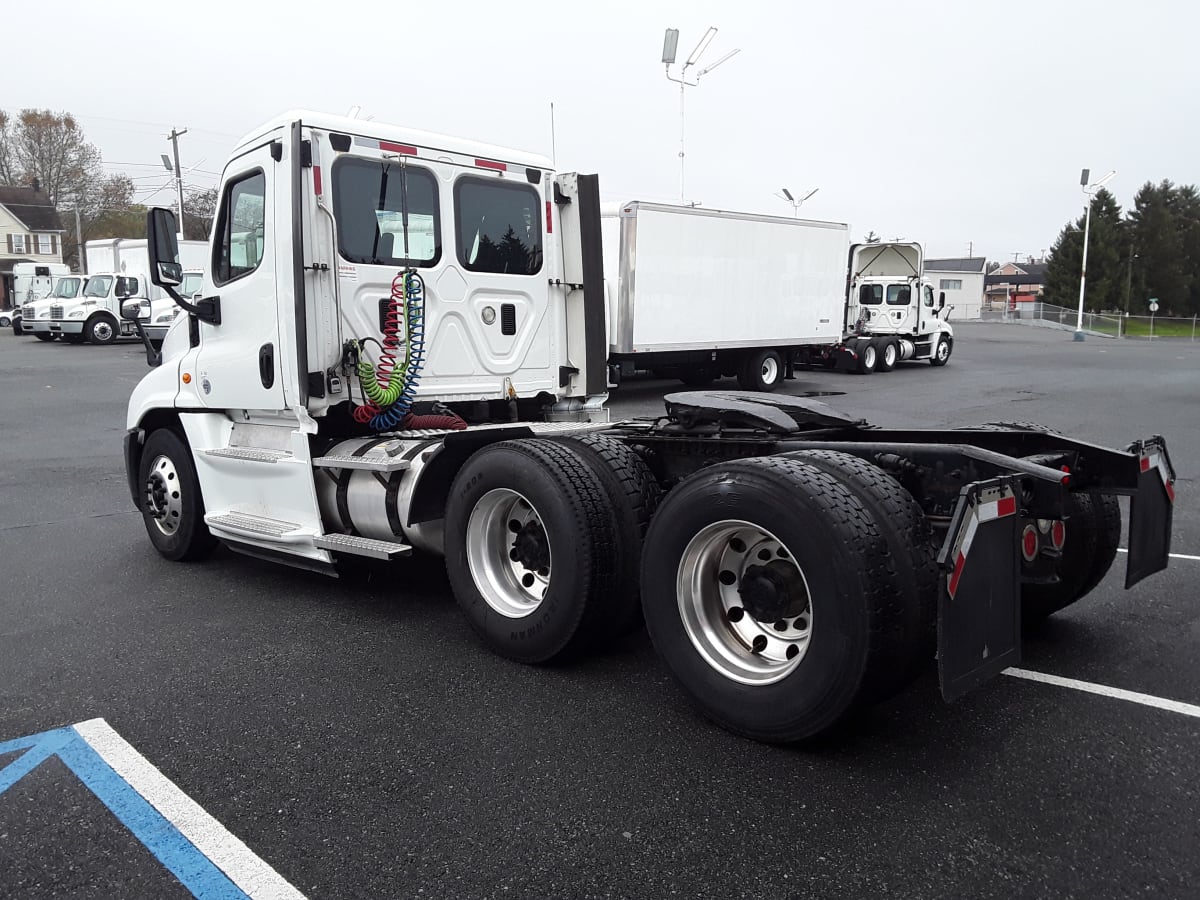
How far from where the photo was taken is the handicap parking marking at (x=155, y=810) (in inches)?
105

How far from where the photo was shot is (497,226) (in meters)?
5.95

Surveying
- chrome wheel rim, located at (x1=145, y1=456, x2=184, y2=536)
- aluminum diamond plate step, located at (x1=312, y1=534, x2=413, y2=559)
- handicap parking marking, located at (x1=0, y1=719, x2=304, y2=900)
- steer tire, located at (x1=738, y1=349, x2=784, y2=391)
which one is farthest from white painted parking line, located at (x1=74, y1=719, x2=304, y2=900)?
steer tire, located at (x1=738, y1=349, x2=784, y2=391)

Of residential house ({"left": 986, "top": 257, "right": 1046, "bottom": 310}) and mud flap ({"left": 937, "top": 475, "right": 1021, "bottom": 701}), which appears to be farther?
residential house ({"left": 986, "top": 257, "right": 1046, "bottom": 310})

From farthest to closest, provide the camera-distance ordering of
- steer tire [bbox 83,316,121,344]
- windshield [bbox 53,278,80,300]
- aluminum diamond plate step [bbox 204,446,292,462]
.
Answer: windshield [bbox 53,278,80,300] < steer tire [bbox 83,316,121,344] < aluminum diamond plate step [bbox 204,446,292,462]

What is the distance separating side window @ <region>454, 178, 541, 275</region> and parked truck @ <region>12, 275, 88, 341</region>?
29.8 metres

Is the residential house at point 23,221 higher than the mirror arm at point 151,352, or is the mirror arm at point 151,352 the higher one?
the residential house at point 23,221

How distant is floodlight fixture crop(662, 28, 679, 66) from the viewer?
89.6 feet

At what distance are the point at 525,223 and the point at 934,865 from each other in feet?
15.1

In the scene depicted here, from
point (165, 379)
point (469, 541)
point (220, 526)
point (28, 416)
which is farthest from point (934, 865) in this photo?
point (28, 416)

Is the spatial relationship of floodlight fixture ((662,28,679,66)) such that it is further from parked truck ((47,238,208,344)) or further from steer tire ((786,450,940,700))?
steer tire ((786,450,940,700))

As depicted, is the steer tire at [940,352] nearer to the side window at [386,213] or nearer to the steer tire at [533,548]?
the side window at [386,213]

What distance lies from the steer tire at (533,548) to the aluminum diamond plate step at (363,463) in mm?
401

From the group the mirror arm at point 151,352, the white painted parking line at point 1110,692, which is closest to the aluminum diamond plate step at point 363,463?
the mirror arm at point 151,352

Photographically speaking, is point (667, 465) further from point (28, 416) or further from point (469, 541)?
point (28, 416)
